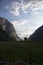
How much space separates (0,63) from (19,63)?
Result: 245cm

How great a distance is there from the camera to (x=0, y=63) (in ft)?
72.2

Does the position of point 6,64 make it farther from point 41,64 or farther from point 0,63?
point 41,64

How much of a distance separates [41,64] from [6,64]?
6522 mm

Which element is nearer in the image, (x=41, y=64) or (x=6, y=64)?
(x=6, y=64)

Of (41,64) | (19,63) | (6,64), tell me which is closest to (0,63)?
(6,64)

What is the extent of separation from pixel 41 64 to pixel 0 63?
6591 mm

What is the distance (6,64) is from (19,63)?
1.50 m

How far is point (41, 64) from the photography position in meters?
26.0

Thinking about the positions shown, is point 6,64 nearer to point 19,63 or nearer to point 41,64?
point 19,63

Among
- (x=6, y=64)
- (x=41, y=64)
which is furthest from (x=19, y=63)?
(x=41, y=64)

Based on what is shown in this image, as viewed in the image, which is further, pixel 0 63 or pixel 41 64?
pixel 41 64

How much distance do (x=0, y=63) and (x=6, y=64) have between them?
104cm

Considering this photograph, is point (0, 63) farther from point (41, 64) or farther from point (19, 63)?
point (41, 64)
